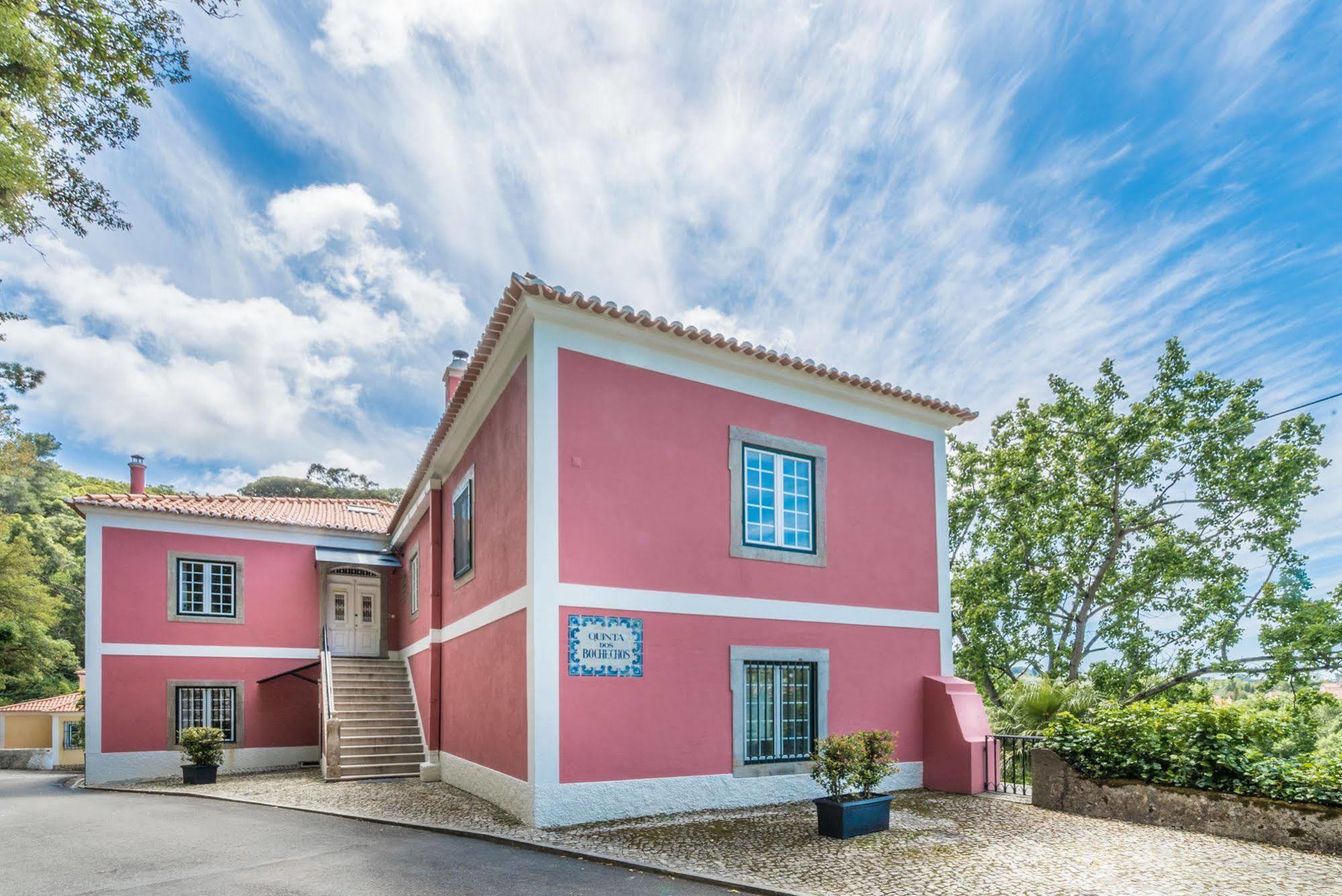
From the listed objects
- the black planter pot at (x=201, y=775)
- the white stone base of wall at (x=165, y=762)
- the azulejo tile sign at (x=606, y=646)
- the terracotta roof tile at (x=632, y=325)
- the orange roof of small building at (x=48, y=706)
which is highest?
the terracotta roof tile at (x=632, y=325)

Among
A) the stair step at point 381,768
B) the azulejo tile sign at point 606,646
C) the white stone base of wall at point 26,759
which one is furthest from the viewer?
the white stone base of wall at point 26,759

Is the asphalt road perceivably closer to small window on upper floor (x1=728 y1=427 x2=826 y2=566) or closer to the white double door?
small window on upper floor (x1=728 y1=427 x2=826 y2=566)

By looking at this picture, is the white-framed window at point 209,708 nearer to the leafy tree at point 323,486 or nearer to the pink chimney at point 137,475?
the pink chimney at point 137,475

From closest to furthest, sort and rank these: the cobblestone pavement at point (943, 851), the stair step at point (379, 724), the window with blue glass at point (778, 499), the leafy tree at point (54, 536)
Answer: the cobblestone pavement at point (943, 851) → the window with blue glass at point (778, 499) → the stair step at point (379, 724) → the leafy tree at point (54, 536)

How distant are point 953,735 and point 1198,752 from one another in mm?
3118

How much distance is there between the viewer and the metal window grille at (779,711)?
967 centimetres

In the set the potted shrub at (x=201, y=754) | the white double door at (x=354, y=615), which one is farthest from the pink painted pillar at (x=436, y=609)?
the white double door at (x=354, y=615)

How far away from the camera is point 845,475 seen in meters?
11.2

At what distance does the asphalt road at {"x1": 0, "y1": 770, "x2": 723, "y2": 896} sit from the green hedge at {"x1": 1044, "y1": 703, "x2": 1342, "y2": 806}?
5.38 metres

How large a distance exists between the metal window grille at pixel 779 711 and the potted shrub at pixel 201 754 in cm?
979

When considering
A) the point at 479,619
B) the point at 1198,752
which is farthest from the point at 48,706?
the point at 1198,752

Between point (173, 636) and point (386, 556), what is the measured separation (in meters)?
4.28

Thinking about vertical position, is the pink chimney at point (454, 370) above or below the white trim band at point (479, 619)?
above

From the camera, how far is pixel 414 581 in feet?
54.4
